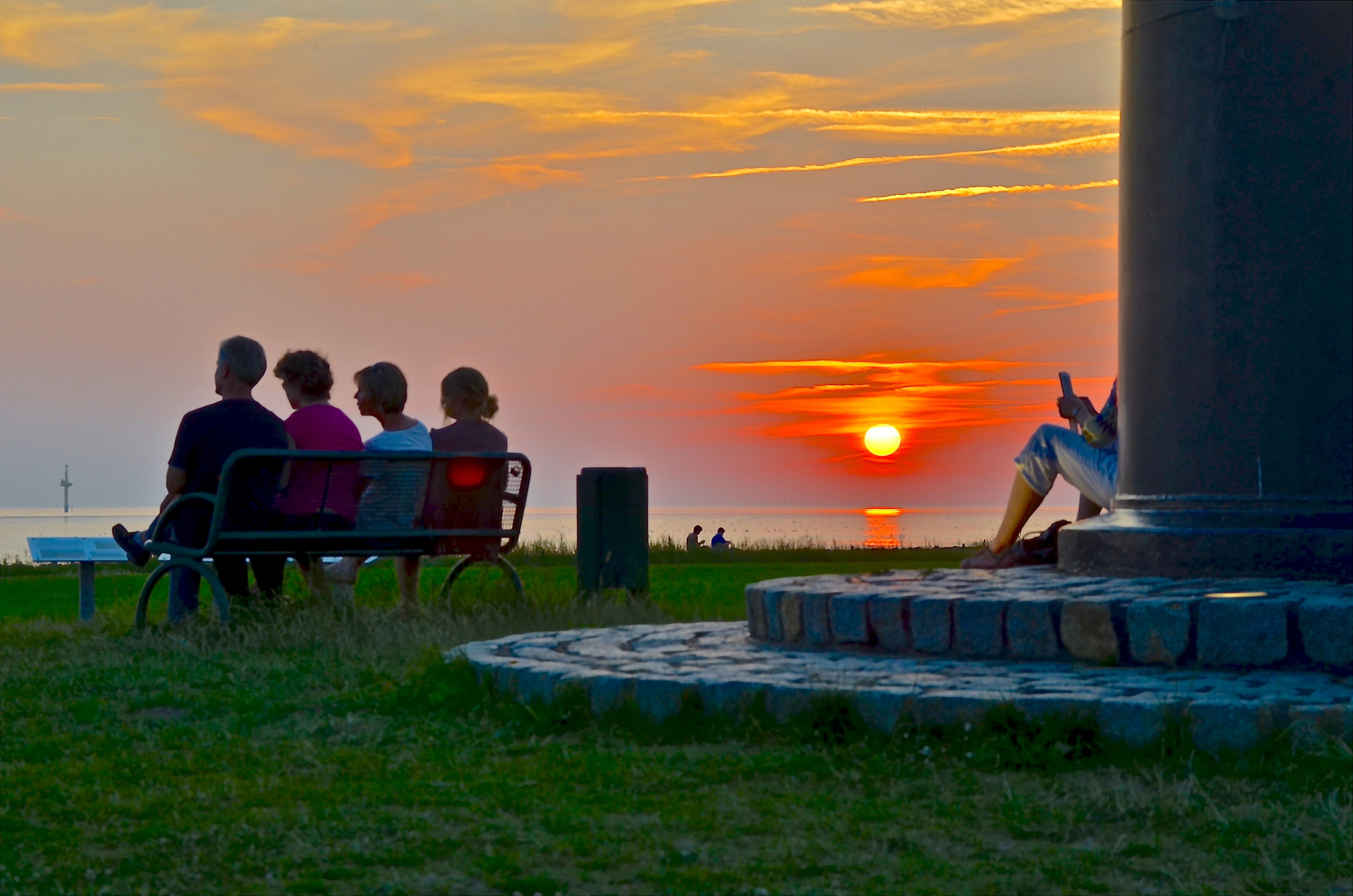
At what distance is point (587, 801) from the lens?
421 centimetres

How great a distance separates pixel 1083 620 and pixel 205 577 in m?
4.44

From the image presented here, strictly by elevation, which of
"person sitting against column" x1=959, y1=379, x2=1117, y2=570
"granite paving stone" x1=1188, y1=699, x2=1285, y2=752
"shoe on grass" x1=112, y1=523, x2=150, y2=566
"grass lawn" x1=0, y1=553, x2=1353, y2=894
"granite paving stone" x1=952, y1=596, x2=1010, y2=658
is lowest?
"grass lawn" x1=0, y1=553, x2=1353, y2=894

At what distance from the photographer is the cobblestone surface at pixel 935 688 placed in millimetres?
4645

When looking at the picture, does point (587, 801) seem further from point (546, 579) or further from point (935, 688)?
point (546, 579)

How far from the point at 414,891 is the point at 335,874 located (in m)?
0.24

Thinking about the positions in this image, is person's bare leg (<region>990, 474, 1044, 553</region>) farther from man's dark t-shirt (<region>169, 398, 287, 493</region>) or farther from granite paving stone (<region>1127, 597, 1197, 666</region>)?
man's dark t-shirt (<region>169, 398, 287, 493</region>)

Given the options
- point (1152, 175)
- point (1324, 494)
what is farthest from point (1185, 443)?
point (1152, 175)

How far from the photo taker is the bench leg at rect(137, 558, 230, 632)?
7.80 metres

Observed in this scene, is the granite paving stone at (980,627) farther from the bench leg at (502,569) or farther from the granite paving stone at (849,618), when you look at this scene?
the bench leg at (502,569)

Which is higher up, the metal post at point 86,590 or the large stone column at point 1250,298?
the large stone column at point 1250,298

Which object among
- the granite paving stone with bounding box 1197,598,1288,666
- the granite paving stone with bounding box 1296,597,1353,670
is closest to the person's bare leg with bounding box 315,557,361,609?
the granite paving stone with bounding box 1197,598,1288,666

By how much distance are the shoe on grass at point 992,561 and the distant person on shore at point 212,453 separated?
391 centimetres

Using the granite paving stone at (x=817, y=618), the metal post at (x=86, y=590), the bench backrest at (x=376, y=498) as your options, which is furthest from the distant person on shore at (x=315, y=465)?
the metal post at (x=86, y=590)

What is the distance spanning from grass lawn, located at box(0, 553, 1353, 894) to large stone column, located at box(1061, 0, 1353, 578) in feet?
7.71
